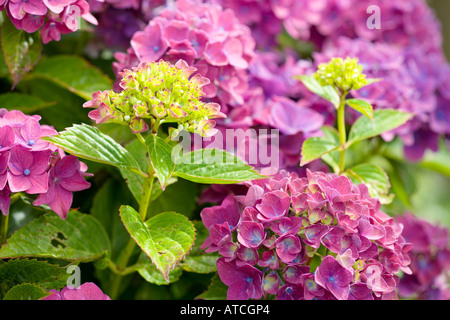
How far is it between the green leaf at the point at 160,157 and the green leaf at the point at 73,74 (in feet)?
0.84

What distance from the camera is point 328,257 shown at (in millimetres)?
569

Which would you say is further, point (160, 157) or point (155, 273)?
point (155, 273)

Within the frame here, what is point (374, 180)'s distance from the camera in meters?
0.75

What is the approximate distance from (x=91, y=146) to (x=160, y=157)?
0.08 m

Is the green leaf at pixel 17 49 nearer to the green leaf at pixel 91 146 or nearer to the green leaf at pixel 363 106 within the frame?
the green leaf at pixel 91 146

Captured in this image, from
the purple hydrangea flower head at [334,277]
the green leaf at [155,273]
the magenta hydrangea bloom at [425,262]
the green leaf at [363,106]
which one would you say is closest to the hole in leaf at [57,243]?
the green leaf at [155,273]

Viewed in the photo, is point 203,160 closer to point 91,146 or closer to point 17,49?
point 91,146

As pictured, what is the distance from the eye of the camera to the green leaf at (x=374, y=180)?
2.39ft

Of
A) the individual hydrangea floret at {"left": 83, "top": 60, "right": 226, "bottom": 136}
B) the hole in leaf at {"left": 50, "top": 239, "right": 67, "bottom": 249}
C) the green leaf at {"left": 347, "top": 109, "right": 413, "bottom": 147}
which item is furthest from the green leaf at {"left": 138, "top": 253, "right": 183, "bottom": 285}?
the green leaf at {"left": 347, "top": 109, "right": 413, "bottom": 147}

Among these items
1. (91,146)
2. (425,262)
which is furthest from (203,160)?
(425,262)

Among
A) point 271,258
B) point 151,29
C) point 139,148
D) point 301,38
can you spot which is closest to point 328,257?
point 271,258

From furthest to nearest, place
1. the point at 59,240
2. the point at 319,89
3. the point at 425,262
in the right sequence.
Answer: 1. the point at 425,262
2. the point at 319,89
3. the point at 59,240

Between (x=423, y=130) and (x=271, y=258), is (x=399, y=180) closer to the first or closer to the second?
(x=423, y=130)

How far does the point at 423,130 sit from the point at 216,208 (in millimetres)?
567
